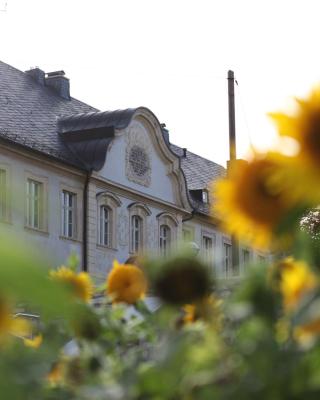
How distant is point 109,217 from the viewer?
28.1 m

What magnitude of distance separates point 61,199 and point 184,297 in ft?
82.4

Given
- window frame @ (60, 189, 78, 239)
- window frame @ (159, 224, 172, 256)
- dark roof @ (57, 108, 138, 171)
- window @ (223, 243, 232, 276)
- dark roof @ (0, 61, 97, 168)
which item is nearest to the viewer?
window @ (223, 243, 232, 276)

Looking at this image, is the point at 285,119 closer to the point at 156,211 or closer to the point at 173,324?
the point at 173,324

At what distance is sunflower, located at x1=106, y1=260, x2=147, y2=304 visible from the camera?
5.30 ft

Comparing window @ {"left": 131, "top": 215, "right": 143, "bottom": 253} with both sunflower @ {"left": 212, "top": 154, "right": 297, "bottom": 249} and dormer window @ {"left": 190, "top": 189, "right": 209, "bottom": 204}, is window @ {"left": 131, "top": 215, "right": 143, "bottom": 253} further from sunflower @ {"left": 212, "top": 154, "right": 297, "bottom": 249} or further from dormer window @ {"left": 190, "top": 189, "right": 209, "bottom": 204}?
sunflower @ {"left": 212, "top": 154, "right": 297, "bottom": 249}

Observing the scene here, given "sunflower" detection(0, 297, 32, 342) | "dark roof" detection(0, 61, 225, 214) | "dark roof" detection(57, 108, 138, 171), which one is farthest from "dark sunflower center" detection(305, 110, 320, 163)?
"dark roof" detection(57, 108, 138, 171)

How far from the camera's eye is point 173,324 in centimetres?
131

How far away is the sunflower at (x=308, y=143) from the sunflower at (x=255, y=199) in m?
0.06

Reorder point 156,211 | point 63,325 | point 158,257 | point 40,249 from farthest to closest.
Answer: point 156,211 → point 63,325 → point 158,257 → point 40,249

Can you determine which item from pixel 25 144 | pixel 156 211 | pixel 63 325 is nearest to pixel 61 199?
pixel 25 144

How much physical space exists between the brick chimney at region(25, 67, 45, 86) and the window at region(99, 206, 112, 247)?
18.9 feet

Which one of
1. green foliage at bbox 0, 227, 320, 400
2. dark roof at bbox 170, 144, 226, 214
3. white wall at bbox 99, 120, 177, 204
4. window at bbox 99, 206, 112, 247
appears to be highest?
dark roof at bbox 170, 144, 226, 214

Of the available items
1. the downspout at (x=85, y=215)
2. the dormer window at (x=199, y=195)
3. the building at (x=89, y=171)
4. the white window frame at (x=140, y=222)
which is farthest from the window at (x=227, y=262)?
the downspout at (x=85, y=215)

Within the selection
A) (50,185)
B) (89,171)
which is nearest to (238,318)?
(50,185)
